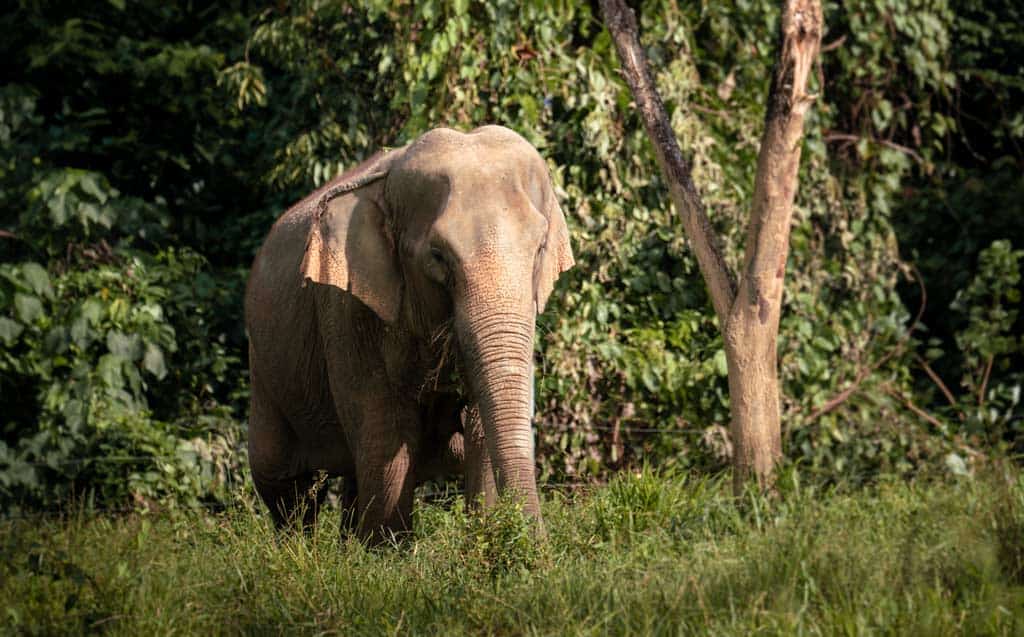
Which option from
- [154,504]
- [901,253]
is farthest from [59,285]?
[901,253]

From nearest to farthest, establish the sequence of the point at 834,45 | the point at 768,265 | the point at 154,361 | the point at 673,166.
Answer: the point at 768,265 < the point at 673,166 < the point at 154,361 < the point at 834,45

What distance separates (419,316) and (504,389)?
69cm

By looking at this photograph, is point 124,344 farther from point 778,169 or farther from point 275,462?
point 778,169

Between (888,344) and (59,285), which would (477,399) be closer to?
(59,285)

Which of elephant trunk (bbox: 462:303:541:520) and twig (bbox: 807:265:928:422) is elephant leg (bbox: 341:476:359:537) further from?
twig (bbox: 807:265:928:422)

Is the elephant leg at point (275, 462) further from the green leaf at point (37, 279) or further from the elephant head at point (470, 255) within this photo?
the green leaf at point (37, 279)

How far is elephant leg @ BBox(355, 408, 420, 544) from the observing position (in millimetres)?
6477

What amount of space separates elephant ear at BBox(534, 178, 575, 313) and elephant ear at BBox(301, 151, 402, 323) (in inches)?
24.4

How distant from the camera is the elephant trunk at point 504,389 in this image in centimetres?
570

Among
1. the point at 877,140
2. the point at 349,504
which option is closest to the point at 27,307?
the point at 349,504

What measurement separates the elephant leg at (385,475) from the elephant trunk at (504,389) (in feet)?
2.59

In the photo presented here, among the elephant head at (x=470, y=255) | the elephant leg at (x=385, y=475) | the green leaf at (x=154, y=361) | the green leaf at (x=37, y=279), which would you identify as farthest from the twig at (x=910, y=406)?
the green leaf at (x=37, y=279)

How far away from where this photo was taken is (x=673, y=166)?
799 cm

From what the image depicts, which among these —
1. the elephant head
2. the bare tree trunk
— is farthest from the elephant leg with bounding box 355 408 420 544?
the bare tree trunk
